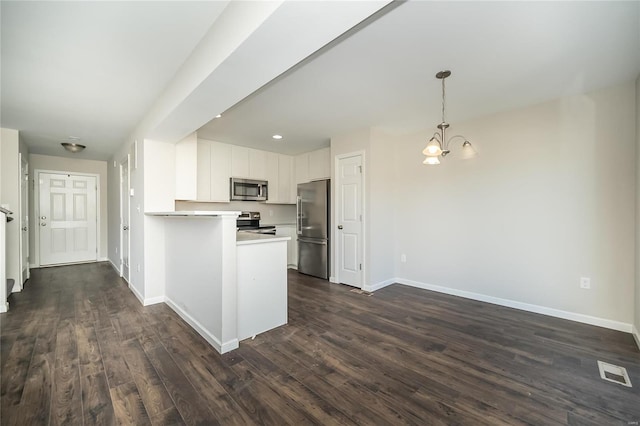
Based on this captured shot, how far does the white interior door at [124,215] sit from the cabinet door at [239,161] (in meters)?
1.63

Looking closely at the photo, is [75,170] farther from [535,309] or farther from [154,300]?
[535,309]

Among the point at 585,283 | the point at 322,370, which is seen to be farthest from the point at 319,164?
the point at 585,283

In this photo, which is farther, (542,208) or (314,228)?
(314,228)

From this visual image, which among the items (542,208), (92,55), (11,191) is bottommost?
(542,208)

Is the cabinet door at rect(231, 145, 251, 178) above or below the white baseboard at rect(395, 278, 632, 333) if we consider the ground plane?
above

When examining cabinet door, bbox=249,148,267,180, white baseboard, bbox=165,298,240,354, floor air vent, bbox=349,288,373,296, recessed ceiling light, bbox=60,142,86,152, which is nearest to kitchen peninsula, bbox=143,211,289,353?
white baseboard, bbox=165,298,240,354

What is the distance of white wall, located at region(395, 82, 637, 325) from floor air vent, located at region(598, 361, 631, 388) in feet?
3.16

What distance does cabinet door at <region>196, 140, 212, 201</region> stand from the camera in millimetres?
4516

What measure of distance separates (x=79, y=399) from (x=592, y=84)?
16.0ft

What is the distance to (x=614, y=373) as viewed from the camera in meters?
1.91

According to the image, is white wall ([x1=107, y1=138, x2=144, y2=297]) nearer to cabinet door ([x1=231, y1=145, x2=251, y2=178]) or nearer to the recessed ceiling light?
the recessed ceiling light

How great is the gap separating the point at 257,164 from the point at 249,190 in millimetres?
553

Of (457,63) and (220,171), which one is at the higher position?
(457,63)

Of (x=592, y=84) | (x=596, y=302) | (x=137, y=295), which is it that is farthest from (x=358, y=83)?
(x=137, y=295)
